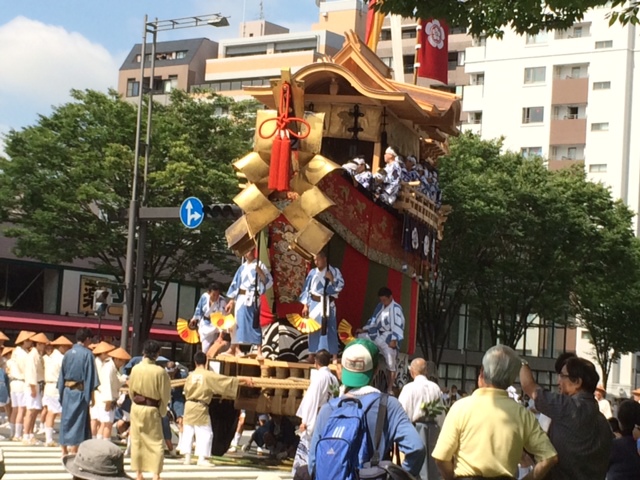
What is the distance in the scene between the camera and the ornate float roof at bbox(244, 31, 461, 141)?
54.5 feet

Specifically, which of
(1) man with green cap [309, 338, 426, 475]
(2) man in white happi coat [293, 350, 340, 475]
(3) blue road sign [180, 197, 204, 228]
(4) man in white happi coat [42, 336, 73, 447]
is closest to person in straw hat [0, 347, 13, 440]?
(4) man in white happi coat [42, 336, 73, 447]

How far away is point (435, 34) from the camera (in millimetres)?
22625

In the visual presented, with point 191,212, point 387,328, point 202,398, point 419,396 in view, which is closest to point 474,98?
point 191,212

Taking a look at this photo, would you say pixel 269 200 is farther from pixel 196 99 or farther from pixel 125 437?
pixel 196 99

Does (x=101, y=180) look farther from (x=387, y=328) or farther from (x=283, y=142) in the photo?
(x=283, y=142)

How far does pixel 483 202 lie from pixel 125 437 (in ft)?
57.4

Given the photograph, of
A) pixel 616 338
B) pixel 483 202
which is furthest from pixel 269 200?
pixel 616 338

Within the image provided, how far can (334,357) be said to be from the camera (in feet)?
49.9

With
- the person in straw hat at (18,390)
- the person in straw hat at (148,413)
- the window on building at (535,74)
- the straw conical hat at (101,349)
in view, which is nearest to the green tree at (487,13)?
the person in straw hat at (148,413)

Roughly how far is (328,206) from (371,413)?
29.3ft

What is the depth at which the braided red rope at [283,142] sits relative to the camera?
15.1 metres

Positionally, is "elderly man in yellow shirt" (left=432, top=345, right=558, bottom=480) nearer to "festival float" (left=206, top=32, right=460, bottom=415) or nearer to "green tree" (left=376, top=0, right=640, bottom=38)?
"green tree" (left=376, top=0, right=640, bottom=38)

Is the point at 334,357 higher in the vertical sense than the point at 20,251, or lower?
lower

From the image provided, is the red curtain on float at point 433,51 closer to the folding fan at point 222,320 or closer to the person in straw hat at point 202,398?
the folding fan at point 222,320
